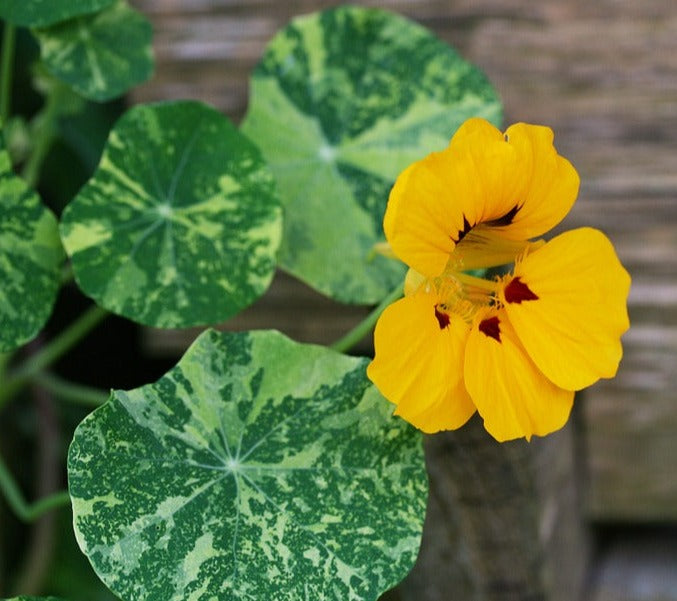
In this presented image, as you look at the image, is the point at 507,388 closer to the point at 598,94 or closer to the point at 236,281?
the point at 236,281

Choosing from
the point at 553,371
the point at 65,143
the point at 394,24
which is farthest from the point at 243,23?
the point at 553,371

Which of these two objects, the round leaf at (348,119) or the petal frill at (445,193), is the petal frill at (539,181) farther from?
the round leaf at (348,119)

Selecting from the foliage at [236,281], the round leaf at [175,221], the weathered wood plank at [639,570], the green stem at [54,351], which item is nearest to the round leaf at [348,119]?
the foliage at [236,281]

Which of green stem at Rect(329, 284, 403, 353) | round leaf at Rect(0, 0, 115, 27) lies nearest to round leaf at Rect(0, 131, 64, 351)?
round leaf at Rect(0, 0, 115, 27)

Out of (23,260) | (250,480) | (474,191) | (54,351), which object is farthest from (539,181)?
(54,351)

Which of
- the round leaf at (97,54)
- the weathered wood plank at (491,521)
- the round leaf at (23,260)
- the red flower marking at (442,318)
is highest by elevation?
the round leaf at (97,54)

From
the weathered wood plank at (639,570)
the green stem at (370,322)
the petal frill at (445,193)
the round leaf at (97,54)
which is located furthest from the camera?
the weathered wood plank at (639,570)

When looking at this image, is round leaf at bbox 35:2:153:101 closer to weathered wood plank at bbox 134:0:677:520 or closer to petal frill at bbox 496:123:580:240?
weathered wood plank at bbox 134:0:677:520
